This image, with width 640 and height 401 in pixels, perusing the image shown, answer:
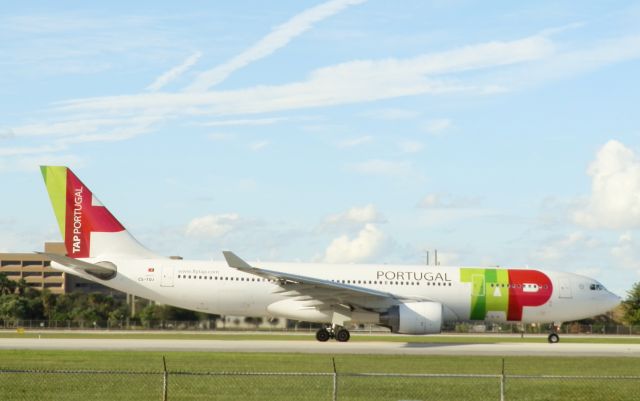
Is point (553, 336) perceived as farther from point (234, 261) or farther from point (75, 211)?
point (75, 211)

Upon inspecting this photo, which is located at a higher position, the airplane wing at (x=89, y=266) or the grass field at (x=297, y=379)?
the airplane wing at (x=89, y=266)

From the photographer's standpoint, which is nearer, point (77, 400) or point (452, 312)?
point (77, 400)

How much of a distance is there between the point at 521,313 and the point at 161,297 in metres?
16.1

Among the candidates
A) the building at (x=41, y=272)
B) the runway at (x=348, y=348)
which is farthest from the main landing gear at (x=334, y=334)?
the building at (x=41, y=272)

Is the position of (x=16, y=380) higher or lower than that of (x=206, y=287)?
lower

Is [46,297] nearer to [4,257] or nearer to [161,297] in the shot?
[161,297]

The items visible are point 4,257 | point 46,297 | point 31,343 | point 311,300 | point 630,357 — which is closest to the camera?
point 630,357

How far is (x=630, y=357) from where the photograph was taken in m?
32.9

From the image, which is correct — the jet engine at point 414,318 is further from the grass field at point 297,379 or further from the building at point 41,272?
the building at point 41,272

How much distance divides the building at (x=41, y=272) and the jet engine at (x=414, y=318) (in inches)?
4128

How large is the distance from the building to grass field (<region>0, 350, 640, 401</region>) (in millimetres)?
113067

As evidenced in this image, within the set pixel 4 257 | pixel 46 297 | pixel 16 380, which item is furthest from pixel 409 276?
pixel 4 257

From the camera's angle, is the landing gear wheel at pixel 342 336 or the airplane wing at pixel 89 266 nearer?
the airplane wing at pixel 89 266

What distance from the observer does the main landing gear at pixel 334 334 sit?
134 ft
